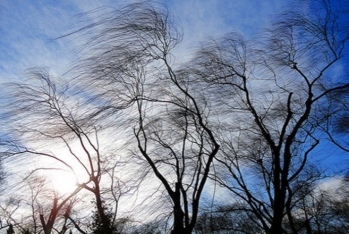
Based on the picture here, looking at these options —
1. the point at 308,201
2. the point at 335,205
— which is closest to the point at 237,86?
the point at 308,201

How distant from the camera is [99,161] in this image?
41.4 ft

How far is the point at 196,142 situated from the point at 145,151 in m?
1.72

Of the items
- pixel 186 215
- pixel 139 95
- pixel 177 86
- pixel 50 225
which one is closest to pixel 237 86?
pixel 177 86

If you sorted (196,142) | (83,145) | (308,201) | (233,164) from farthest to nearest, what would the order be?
(308,201)
(83,145)
(233,164)
(196,142)

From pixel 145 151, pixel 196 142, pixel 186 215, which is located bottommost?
pixel 186 215

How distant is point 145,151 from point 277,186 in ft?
12.0

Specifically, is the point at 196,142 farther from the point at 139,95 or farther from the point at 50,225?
the point at 50,225

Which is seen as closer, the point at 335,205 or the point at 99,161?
the point at 99,161

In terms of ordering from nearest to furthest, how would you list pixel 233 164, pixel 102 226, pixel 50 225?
pixel 233 164 → pixel 102 226 → pixel 50 225

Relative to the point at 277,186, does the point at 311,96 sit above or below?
above

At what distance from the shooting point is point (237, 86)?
26.5 feet

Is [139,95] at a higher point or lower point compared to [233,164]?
higher

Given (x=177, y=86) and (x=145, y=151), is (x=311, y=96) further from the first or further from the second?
(x=145, y=151)

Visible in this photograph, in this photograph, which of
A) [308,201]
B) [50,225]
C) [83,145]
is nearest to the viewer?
[83,145]
